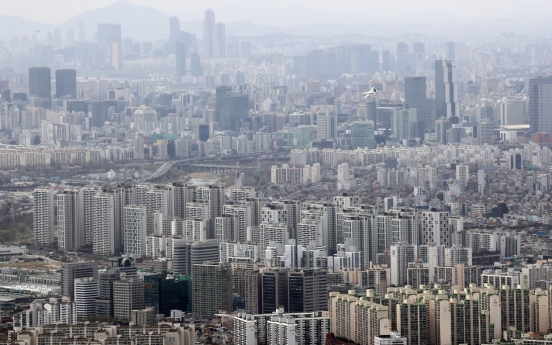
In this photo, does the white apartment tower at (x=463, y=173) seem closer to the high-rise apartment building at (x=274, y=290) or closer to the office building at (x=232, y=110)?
the office building at (x=232, y=110)

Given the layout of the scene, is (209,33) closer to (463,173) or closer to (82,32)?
(82,32)

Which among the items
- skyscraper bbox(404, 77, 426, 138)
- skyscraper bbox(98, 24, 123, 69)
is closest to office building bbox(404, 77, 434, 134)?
skyscraper bbox(404, 77, 426, 138)

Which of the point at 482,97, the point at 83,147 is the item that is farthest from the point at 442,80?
the point at 83,147

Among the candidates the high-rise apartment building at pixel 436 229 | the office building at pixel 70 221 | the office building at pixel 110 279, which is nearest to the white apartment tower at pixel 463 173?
the high-rise apartment building at pixel 436 229

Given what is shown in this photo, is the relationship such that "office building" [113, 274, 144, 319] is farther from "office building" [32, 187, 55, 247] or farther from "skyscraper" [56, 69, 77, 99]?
"skyscraper" [56, 69, 77, 99]

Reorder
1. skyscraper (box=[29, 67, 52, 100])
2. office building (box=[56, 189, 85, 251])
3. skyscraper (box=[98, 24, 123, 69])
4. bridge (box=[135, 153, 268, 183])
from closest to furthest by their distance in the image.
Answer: office building (box=[56, 189, 85, 251]) < bridge (box=[135, 153, 268, 183]) < skyscraper (box=[29, 67, 52, 100]) < skyscraper (box=[98, 24, 123, 69])

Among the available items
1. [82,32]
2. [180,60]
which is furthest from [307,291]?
Answer: [180,60]

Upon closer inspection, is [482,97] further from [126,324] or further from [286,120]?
[126,324]
